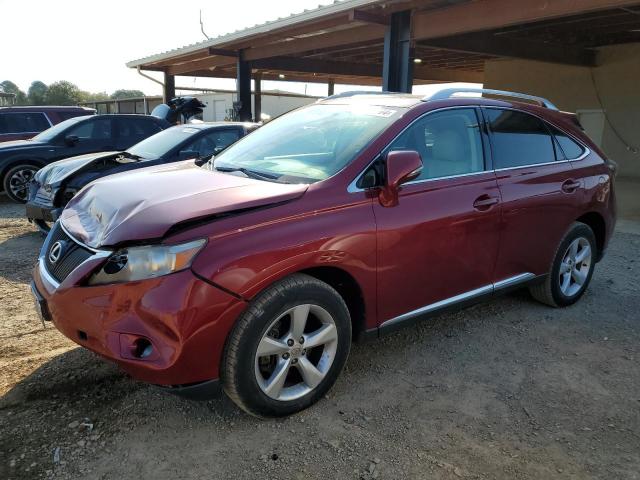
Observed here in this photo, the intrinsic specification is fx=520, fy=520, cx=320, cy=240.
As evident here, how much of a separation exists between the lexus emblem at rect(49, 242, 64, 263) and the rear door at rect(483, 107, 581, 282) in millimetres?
2813

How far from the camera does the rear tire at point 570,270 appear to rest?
14.0 feet

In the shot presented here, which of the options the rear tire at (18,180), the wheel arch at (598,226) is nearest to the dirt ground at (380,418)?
the wheel arch at (598,226)

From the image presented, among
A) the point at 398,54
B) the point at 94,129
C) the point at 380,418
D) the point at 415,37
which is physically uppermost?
the point at 415,37

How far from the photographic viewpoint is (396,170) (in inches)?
114

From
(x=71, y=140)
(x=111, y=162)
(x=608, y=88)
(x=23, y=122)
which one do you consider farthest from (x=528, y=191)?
(x=608, y=88)

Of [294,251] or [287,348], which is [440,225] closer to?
[294,251]

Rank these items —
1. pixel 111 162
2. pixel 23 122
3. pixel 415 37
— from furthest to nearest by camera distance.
Answer: pixel 23 122
pixel 415 37
pixel 111 162

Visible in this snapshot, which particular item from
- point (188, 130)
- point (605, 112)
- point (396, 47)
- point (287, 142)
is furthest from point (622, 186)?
point (287, 142)

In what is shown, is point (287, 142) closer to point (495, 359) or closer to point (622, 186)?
point (495, 359)

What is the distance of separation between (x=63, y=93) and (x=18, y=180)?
53.0m

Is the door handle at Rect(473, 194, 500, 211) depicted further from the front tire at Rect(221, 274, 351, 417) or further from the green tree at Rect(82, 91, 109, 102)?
the green tree at Rect(82, 91, 109, 102)

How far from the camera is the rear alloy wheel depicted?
29.7 ft

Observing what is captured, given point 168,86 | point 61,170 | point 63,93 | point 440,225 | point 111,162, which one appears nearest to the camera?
point 440,225

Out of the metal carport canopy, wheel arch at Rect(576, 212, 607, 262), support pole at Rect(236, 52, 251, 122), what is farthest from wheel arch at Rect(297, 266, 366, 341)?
support pole at Rect(236, 52, 251, 122)
